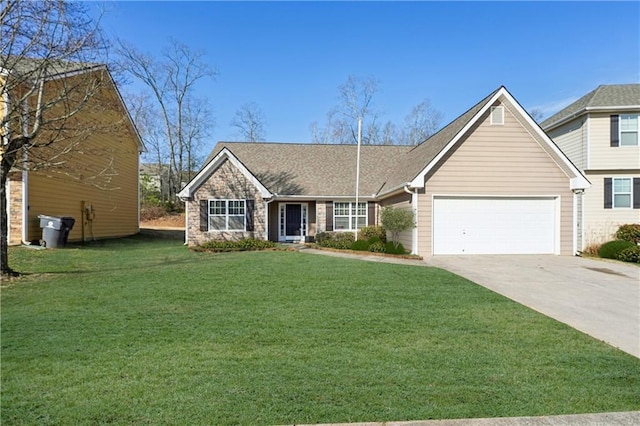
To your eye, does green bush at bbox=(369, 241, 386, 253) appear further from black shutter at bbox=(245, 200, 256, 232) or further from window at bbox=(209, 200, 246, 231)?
window at bbox=(209, 200, 246, 231)

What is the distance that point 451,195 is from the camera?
14820 mm

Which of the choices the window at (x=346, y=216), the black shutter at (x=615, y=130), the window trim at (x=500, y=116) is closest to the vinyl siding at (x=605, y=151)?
the black shutter at (x=615, y=130)

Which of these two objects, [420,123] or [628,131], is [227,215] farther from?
[420,123]

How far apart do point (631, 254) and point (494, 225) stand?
187 inches

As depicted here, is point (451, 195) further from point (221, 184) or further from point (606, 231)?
point (221, 184)

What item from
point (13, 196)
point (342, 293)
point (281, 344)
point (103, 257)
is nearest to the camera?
point (281, 344)

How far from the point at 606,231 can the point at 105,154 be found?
24.9m

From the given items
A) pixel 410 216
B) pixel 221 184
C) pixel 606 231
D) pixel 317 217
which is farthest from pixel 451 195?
pixel 221 184

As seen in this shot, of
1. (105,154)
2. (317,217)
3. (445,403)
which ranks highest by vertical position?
(105,154)

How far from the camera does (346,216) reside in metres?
20.2

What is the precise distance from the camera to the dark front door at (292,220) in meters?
20.9

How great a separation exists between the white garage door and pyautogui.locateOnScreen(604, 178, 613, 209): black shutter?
5346 millimetres

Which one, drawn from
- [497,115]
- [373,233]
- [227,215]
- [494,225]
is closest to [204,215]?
[227,215]

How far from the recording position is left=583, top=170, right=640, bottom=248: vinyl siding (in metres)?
17.9
